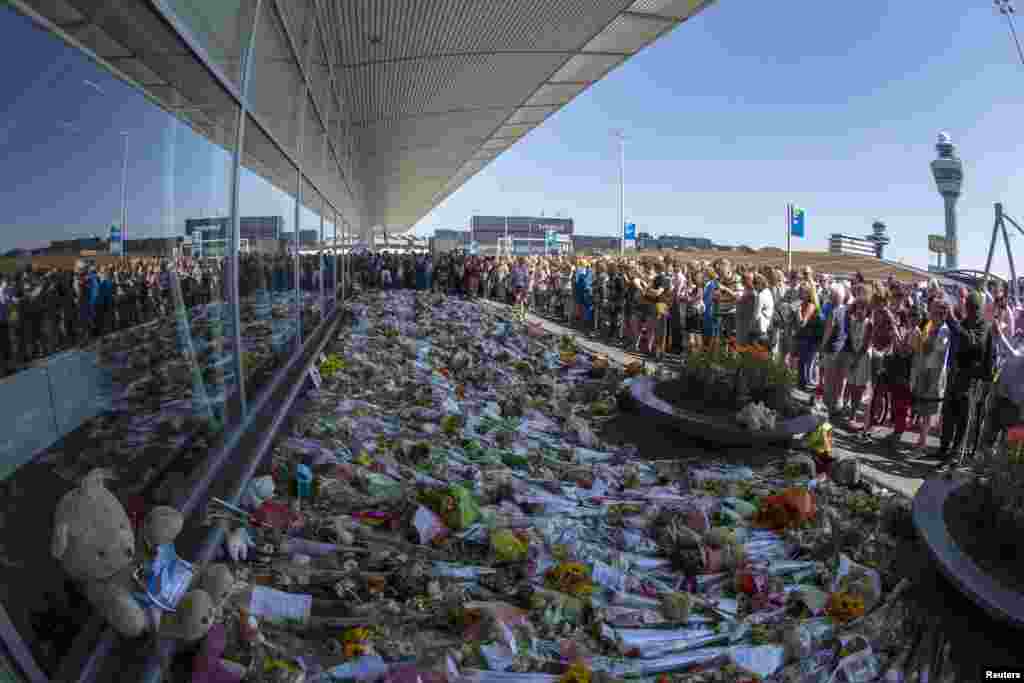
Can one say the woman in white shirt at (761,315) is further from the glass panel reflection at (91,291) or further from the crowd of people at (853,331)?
the glass panel reflection at (91,291)

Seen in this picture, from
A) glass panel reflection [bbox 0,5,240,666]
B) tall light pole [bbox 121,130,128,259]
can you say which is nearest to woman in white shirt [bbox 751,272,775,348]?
glass panel reflection [bbox 0,5,240,666]

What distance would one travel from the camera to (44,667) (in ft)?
5.99

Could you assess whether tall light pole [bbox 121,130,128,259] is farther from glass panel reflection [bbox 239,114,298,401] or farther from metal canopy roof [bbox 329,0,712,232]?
metal canopy roof [bbox 329,0,712,232]

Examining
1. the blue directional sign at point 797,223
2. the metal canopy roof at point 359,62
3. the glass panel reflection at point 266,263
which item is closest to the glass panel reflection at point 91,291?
the metal canopy roof at point 359,62

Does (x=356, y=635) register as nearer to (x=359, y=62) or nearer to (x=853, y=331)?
(x=853, y=331)

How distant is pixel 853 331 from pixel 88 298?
8826mm

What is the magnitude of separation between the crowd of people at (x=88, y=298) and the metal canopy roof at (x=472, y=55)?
5.02 meters

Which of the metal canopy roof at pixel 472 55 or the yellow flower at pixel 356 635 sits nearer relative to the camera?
the yellow flower at pixel 356 635

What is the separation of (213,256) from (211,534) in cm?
170

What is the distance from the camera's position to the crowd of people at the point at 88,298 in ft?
6.18

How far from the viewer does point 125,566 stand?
2.19 m

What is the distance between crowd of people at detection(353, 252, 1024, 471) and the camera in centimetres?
714

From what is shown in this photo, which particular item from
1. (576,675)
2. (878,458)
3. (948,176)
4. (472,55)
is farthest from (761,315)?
(948,176)

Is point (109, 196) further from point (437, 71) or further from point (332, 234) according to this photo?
point (332, 234)
